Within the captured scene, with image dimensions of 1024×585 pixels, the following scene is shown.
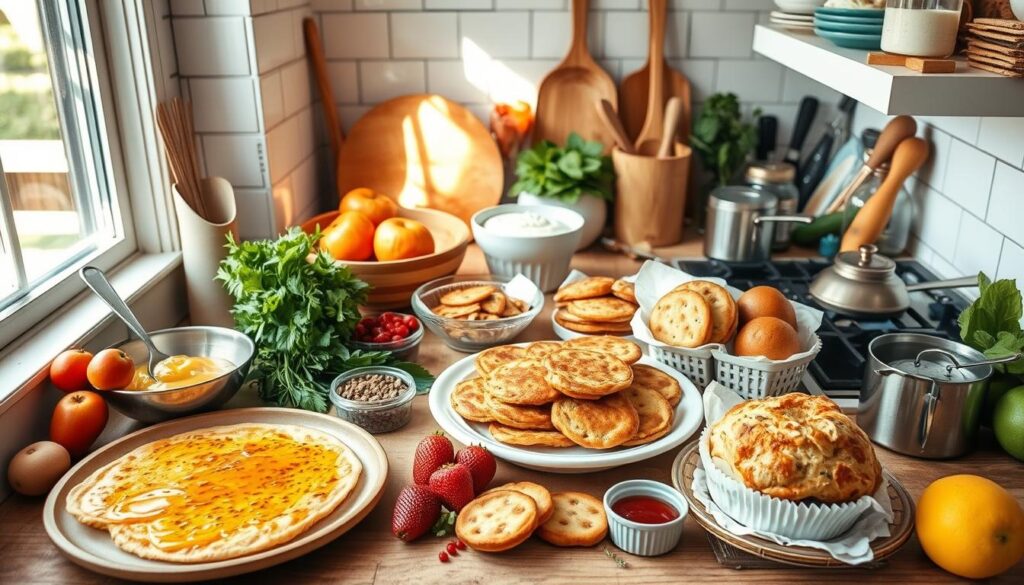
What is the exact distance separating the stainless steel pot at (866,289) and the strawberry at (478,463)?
842 mm

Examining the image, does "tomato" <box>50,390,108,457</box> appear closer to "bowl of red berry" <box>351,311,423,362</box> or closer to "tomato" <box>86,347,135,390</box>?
"tomato" <box>86,347,135,390</box>

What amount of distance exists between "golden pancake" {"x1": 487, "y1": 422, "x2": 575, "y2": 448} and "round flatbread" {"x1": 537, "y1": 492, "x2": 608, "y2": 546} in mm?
75

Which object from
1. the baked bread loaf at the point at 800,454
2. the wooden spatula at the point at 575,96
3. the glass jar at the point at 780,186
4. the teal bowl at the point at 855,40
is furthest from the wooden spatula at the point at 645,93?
the baked bread loaf at the point at 800,454

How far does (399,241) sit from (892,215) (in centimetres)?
116

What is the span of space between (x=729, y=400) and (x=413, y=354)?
2.01ft

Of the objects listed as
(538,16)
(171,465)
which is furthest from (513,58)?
(171,465)

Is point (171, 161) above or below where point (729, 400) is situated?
above

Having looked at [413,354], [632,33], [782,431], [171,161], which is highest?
[632,33]

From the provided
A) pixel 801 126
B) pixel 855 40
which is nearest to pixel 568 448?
pixel 855 40

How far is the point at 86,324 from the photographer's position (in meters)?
1.35

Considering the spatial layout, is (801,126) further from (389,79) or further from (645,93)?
(389,79)

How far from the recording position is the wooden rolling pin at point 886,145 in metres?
1.87

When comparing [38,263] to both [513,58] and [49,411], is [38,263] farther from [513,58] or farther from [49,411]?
[513,58]

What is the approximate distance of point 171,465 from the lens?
1.19 m
